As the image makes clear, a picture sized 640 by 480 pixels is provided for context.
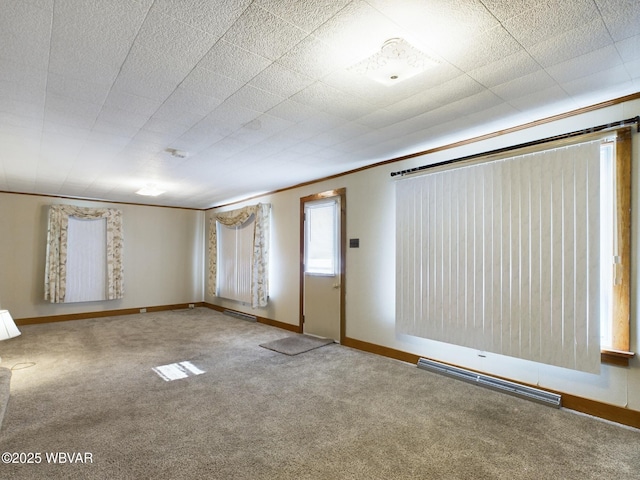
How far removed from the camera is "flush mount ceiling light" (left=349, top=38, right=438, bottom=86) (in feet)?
6.02

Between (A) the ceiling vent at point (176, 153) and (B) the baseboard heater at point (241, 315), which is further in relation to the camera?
(B) the baseboard heater at point (241, 315)

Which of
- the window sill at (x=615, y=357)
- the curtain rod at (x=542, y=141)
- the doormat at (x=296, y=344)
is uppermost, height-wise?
the curtain rod at (x=542, y=141)

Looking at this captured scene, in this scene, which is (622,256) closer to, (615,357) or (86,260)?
(615,357)

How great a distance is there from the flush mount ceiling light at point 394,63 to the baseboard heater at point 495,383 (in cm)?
277

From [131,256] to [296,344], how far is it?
4.80 metres

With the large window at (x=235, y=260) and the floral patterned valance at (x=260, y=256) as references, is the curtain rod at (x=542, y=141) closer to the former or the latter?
the floral patterned valance at (x=260, y=256)

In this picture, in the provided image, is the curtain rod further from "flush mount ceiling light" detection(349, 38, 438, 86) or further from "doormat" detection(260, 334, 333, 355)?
"doormat" detection(260, 334, 333, 355)

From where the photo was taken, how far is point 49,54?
6.25 ft

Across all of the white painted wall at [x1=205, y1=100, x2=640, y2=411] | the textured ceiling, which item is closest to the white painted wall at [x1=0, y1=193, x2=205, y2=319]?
the white painted wall at [x1=205, y1=100, x2=640, y2=411]

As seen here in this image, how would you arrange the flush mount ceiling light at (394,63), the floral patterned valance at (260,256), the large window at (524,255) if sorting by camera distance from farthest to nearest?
the floral patterned valance at (260,256) → the large window at (524,255) → the flush mount ceiling light at (394,63)

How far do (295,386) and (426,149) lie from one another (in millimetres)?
2855

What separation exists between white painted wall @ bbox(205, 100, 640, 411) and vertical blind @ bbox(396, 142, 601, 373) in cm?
20

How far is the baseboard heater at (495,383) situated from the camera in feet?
9.14

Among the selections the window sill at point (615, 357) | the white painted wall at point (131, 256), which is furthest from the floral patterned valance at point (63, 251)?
the window sill at point (615, 357)
